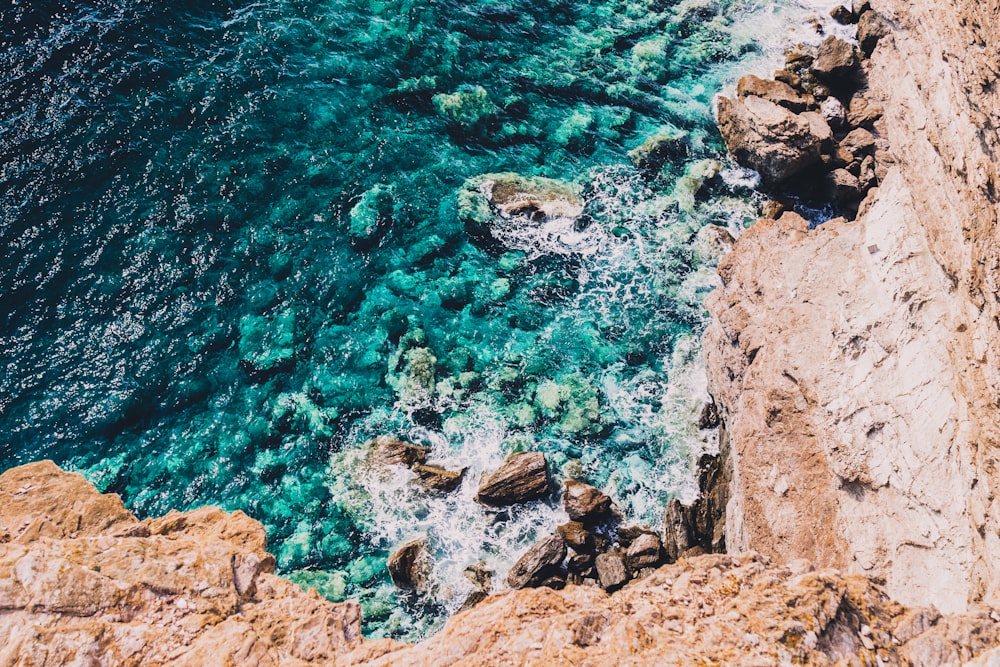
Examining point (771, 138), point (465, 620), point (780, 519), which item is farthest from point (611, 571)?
point (771, 138)

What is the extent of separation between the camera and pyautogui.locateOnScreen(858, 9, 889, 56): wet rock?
29117 millimetres

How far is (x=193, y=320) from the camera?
23031mm

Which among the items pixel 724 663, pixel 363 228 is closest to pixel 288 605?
pixel 724 663

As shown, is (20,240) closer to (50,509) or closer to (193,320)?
(193,320)

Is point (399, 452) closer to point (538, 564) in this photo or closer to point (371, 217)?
point (538, 564)

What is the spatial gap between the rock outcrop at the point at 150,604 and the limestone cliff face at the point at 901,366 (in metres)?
12.1

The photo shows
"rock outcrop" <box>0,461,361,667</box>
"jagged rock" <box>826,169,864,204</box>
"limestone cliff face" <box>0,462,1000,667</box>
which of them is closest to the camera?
"limestone cliff face" <box>0,462,1000,667</box>

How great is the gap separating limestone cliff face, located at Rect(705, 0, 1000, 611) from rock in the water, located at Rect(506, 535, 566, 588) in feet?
17.1

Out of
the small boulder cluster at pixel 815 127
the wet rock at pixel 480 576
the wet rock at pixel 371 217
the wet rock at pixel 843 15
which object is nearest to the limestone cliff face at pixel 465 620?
the wet rock at pixel 480 576

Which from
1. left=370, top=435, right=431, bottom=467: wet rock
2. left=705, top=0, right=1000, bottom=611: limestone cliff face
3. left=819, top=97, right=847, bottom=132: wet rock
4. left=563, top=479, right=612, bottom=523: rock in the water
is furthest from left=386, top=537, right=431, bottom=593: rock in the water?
left=819, top=97, right=847, bottom=132: wet rock

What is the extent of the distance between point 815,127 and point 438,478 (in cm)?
2102

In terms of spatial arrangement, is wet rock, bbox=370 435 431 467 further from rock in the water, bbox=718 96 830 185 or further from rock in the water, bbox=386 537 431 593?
rock in the water, bbox=718 96 830 185

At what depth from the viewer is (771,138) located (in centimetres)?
2647

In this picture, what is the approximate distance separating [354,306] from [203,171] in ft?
28.4
